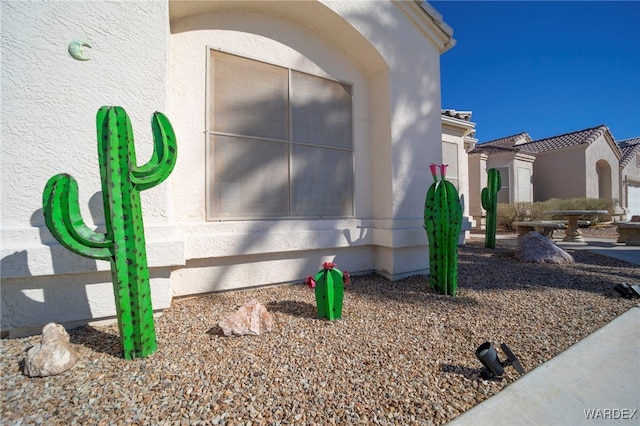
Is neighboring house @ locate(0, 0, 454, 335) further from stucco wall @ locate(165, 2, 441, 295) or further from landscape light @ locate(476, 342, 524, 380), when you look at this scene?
landscape light @ locate(476, 342, 524, 380)

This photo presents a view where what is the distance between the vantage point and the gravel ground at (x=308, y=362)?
1.61 meters

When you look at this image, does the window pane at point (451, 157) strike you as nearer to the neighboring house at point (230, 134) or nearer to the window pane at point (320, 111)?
the neighboring house at point (230, 134)

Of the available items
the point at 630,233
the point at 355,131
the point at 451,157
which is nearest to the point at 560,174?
the point at 630,233

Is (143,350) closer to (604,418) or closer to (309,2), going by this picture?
(604,418)

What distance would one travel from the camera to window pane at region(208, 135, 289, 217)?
3.58m

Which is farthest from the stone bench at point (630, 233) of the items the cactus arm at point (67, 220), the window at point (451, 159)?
the cactus arm at point (67, 220)

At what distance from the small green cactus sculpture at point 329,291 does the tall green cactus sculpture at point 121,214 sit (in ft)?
4.88

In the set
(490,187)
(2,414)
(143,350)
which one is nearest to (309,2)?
(143,350)

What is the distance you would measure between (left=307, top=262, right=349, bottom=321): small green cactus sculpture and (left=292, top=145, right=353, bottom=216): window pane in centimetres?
143

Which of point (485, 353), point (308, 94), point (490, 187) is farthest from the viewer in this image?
point (490, 187)

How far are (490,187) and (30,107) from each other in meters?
8.56

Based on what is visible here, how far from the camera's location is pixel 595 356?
7.21 feet

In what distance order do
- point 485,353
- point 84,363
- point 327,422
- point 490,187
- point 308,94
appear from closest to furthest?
point 327,422, point 485,353, point 84,363, point 308,94, point 490,187

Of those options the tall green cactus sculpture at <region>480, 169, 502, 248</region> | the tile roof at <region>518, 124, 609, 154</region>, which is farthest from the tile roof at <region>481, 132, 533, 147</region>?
the tall green cactus sculpture at <region>480, 169, 502, 248</region>
